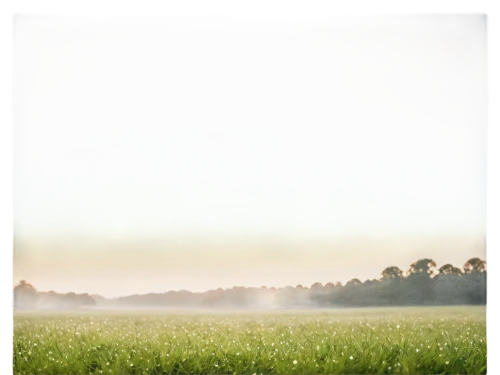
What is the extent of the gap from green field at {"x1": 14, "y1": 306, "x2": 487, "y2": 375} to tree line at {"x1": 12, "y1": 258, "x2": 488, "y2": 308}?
2.9 inches

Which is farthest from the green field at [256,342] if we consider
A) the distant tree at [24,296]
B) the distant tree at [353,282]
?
the distant tree at [353,282]

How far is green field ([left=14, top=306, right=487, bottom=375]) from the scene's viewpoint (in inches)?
163

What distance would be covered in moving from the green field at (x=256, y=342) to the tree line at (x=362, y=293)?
0.07 m

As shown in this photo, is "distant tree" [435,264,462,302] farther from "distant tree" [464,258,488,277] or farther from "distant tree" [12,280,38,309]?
"distant tree" [12,280,38,309]

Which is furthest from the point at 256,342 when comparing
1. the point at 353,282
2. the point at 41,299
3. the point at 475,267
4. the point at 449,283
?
the point at 475,267

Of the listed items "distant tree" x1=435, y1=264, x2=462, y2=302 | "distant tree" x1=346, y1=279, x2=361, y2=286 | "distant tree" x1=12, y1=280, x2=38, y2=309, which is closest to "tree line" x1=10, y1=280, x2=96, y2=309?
"distant tree" x1=12, y1=280, x2=38, y2=309

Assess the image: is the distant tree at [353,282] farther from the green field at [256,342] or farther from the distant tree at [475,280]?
the distant tree at [475,280]

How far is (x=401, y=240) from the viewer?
4254 mm

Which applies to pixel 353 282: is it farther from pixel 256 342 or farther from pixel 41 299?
pixel 41 299

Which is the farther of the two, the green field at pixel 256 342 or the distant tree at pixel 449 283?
the distant tree at pixel 449 283

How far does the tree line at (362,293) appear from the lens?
422 cm

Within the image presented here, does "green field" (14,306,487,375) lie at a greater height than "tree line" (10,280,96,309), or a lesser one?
lesser

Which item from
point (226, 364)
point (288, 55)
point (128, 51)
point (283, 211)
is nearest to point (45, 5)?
point (128, 51)

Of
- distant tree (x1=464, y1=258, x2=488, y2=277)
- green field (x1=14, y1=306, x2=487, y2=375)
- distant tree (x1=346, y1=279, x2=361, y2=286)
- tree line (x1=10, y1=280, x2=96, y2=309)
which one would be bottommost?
green field (x1=14, y1=306, x2=487, y2=375)
